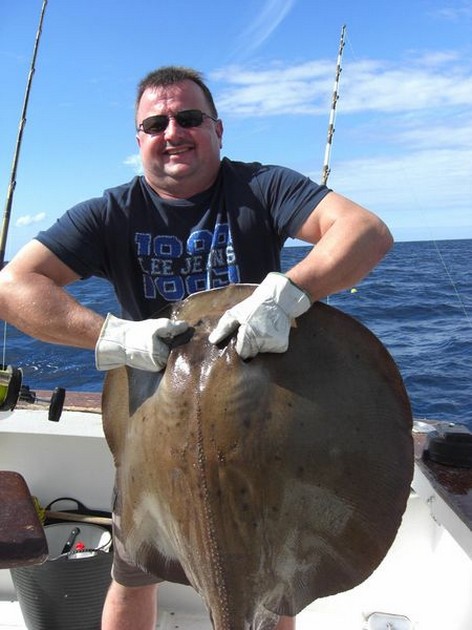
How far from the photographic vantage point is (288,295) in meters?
1.71

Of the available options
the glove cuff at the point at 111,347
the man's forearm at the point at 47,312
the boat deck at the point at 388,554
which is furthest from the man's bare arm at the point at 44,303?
the boat deck at the point at 388,554

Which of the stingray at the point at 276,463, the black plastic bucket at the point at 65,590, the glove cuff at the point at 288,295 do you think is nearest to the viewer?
the stingray at the point at 276,463

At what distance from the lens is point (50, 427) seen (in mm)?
3580

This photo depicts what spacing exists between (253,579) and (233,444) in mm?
339

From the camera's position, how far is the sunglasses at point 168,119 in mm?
2430

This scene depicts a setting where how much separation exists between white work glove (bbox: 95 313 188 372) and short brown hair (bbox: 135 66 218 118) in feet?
3.69

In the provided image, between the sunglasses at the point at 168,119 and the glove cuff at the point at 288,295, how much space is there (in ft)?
3.23

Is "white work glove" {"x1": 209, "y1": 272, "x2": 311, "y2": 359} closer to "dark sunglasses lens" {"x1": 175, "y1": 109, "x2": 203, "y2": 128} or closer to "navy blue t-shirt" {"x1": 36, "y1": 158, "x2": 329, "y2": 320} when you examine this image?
"navy blue t-shirt" {"x1": 36, "y1": 158, "x2": 329, "y2": 320}

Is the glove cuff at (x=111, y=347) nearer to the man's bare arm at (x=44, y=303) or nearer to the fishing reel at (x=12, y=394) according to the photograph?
the man's bare arm at (x=44, y=303)

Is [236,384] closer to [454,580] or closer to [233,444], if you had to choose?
[233,444]

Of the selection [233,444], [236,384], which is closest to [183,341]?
[236,384]

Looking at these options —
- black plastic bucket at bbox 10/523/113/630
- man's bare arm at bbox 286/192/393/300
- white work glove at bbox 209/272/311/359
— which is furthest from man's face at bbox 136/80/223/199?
black plastic bucket at bbox 10/523/113/630

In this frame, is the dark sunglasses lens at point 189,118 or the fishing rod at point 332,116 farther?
the fishing rod at point 332,116

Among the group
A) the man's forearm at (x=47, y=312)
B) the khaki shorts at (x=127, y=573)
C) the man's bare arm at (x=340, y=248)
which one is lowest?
the khaki shorts at (x=127, y=573)
